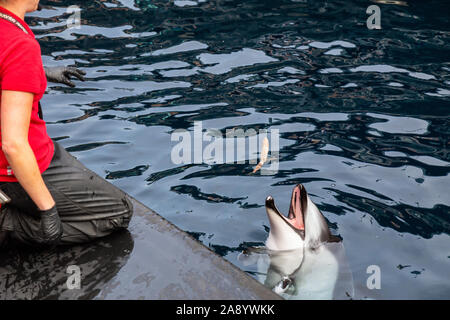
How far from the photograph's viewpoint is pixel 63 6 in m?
11.4

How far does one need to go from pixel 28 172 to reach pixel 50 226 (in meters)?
0.38

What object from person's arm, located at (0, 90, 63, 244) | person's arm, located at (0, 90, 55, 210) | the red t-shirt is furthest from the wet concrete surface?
the red t-shirt

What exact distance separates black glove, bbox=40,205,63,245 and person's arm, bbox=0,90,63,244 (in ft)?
0.14

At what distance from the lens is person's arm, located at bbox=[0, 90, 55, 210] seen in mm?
2738

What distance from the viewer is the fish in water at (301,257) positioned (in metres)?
3.92

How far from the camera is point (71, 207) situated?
3482 mm

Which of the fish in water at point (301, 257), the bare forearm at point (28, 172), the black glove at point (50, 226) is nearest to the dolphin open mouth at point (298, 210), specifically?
the fish in water at point (301, 257)

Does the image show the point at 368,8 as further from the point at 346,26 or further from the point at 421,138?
the point at 421,138

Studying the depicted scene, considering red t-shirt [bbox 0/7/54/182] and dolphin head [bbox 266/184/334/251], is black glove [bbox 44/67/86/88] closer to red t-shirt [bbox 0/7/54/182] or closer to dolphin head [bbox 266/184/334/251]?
red t-shirt [bbox 0/7/54/182]

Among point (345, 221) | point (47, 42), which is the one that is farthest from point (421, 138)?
point (47, 42)

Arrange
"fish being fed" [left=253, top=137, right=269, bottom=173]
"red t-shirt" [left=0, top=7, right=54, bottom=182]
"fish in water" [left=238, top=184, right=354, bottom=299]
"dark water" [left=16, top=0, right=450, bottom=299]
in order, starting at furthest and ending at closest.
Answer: "fish being fed" [left=253, top=137, right=269, bottom=173]
"dark water" [left=16, top=0, right=450, bottom=299]
"fish in water" [left=238, top=184, right=354, bottom=299]
"red t-shirt" [left=0, top=7, right=54, bottom=182]

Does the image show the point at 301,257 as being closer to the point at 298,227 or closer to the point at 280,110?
the point at 298,227

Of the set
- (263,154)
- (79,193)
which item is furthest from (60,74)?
(263,154)

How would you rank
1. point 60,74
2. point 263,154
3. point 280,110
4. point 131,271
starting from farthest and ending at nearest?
point 280,110 → point 263,154 → point 60,74 → point 131,271
